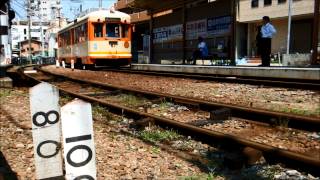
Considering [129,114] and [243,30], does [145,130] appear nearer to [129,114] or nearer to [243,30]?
[129,114]

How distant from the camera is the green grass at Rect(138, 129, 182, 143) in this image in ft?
20.4

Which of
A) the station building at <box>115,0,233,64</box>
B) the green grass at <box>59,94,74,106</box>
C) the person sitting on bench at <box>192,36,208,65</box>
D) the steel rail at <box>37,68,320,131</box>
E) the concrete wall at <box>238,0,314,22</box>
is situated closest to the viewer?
the steel rail at <box>37,68,320,131</box>

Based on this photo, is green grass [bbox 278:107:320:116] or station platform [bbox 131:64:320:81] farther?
station platform [bbox 131:64:320:81]

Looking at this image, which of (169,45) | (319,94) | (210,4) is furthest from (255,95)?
A: (169,45)

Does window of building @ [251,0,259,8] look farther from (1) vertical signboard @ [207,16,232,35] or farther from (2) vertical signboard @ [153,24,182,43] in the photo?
(1) vertical signboard @ [207,16,232,35]

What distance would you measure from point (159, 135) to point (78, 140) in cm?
356

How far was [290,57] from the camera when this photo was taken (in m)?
22.7

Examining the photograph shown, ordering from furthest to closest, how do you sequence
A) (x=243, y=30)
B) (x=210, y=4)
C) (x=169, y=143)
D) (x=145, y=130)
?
(x=243, y=30) < (x=210, y=4) < (x=145, y=130) < (x=169, y=143)

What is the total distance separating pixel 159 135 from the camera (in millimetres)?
6328

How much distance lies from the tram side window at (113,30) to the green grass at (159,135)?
17669 millimetres

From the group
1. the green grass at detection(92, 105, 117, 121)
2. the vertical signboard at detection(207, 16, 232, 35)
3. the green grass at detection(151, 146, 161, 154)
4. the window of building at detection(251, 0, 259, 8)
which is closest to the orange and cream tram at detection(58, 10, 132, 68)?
the vertical signboard at detection(207, 16, 232, 35)

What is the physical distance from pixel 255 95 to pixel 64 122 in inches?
307

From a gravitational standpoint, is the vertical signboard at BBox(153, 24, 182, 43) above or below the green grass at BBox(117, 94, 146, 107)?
above

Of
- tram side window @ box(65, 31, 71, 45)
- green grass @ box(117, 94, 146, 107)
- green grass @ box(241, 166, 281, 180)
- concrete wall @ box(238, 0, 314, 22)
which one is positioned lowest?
green grass @ box(241, 166, 281, 180)
